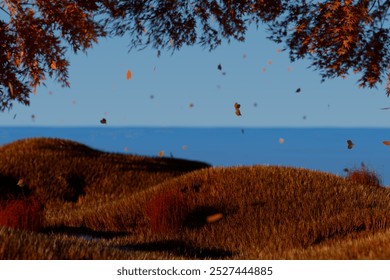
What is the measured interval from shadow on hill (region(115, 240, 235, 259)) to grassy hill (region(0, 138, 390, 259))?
0.02m

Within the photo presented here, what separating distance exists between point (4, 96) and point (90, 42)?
8.47 ft

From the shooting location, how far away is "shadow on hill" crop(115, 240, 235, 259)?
996 cm

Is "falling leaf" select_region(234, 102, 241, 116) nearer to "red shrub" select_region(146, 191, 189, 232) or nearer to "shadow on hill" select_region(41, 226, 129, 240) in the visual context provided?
"red shrub" select_region(146, 191, 189, 232)

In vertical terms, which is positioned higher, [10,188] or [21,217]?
[10,188]

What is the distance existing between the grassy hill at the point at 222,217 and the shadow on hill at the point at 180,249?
19 millimetres

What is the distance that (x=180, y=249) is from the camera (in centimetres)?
1032

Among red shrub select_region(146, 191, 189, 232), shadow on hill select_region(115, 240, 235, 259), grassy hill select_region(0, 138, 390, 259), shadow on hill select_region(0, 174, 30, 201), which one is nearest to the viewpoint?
grassy hill select_region(0, 138, 390, 259)

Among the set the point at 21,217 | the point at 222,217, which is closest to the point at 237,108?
the point at 222,217

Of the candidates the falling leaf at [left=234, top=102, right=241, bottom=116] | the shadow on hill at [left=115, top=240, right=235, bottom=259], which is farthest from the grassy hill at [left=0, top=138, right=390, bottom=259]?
the falling leaf at [left=234, top=102, right=241, bottom=116]

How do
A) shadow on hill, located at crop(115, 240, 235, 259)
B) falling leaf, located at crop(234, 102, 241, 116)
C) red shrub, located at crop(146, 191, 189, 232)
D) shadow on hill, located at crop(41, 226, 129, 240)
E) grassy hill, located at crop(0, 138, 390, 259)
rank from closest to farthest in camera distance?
grassy hill, located at crop(0, 138, 390, 259) < shadow on hill, located at crop(115, 240, 235, 259) < red shrub, located at crop(146, 191, 189, 232) < shadow on hill, located at crop(41, 226, 129, 240) < falling leaf, located at crop(234, 102, 241, 116)

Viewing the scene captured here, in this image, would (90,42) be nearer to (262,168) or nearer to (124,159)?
(262,168)

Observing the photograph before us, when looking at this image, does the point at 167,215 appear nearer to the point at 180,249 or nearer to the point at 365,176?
the point at 180,249

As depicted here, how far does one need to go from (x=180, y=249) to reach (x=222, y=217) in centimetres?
195

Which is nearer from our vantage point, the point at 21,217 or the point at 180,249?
the point at 180,249
